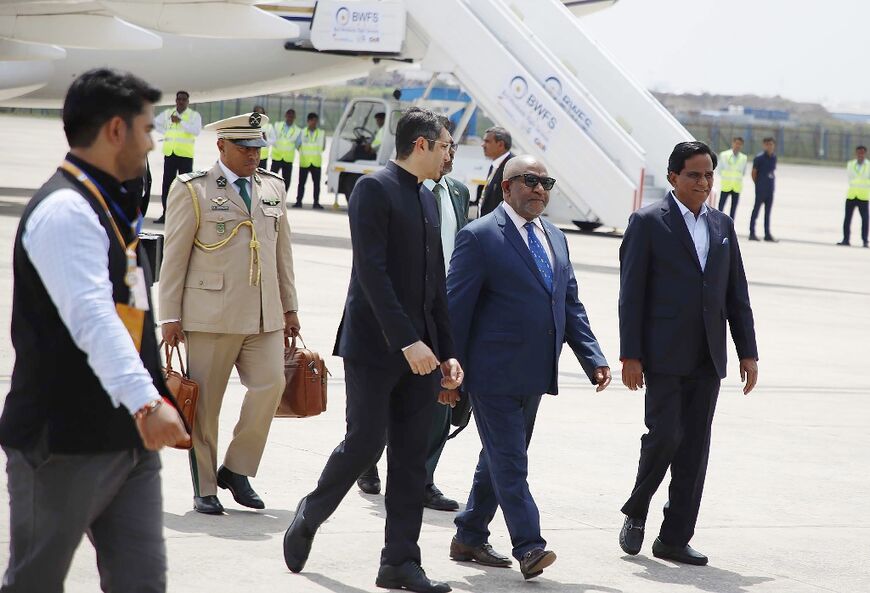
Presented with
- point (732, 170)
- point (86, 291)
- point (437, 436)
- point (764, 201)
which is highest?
point (86, 291)

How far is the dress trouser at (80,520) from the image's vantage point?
3279 mm

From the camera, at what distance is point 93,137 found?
3.37 meters


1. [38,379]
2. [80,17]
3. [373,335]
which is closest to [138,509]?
[38,379]

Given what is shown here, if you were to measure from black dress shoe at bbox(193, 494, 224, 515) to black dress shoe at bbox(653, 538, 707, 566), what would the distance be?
195 cm

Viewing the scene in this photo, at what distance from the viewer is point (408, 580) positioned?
498 centimetres

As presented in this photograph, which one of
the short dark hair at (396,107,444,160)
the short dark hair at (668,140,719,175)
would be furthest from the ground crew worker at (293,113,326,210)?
the short dark hair at (396,107,444,160)

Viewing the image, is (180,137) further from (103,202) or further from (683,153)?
(103,202)

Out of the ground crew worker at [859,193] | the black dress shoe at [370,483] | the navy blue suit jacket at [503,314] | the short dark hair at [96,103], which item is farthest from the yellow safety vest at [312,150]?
the short dark hair at [96,103]

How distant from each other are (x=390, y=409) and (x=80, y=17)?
1266 cm

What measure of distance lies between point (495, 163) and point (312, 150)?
1743cm

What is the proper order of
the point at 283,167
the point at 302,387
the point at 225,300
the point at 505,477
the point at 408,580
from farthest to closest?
1. the point at 283,167
2. the point at 302,387
3. the point at 225,300
4. the point at 505,477
5. the point at 408,580

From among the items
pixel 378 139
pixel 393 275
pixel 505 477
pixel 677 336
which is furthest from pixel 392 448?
pixel 378 139

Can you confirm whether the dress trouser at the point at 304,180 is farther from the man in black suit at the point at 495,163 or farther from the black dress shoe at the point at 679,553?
the black dress shoe at the point at 679,553

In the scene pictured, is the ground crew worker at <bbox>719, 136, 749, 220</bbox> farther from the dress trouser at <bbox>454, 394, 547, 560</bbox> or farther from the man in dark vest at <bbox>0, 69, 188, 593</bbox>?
the man in dark vest at <bbox>0, 69, 188, 593</bbox>
